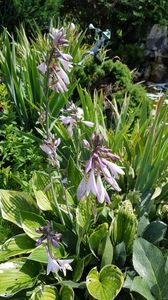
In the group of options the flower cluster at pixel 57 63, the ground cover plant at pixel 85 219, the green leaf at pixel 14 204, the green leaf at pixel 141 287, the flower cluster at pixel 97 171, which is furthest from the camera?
the green leaf at pixel 14 204

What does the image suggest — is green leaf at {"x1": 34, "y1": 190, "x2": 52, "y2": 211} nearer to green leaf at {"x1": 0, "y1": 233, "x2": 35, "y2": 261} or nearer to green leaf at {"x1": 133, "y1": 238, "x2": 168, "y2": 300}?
green leaf at {"x1": 0, "y1": 233, "x2": 35, "y2": 261}

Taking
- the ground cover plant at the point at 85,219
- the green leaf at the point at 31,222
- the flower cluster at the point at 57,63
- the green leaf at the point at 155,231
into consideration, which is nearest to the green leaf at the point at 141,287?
the ground cover plant at the point at 85,219

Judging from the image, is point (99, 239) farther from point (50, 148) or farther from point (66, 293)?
point (50, 148)

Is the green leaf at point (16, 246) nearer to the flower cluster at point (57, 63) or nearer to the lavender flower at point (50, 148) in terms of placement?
the lavender flower at point (50, 148)

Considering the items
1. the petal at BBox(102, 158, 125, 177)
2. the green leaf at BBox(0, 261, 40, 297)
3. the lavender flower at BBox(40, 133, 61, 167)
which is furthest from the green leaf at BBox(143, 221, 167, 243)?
the petal at BBox(102, 158, 125, 177)

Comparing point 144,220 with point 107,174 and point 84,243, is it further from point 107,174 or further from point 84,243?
point 107,174
